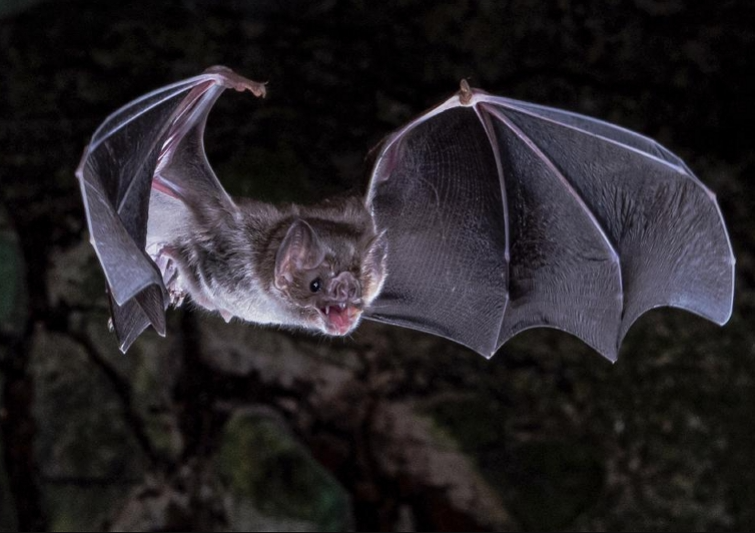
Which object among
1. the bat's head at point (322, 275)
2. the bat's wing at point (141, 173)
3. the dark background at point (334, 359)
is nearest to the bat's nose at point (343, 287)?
the bat's head at point (322, 275)

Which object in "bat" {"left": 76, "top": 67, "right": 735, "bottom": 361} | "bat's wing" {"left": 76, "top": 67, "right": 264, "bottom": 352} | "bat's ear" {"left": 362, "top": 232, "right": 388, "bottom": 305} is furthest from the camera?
"bat's ear" {"left": 362, "top": 232, "right": 388, "bottom": 305}

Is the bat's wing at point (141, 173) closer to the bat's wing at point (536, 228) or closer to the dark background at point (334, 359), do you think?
the bat's wing at point (536, 228)

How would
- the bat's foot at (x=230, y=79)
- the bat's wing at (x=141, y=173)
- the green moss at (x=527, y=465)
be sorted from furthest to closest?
1. the green moss at (x=527, y=465)
2. the bat's foot at (x=230, y=79)
3. the bat's wing at (x=141, y=173)

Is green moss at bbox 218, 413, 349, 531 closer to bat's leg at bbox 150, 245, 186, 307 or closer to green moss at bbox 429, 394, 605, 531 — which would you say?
green moss at bbox 429, 394, 605, 531

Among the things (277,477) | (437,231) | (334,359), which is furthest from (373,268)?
(277,477)

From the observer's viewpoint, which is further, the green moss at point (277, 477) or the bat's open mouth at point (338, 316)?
the green moss at point (277, 477)

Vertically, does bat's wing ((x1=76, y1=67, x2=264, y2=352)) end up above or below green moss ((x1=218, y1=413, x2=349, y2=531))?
above

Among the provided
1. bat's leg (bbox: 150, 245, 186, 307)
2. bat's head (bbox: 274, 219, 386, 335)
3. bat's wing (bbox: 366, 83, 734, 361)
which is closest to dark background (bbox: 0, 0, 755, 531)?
bat's wing (bbox: 366, 83, 734, 361)
